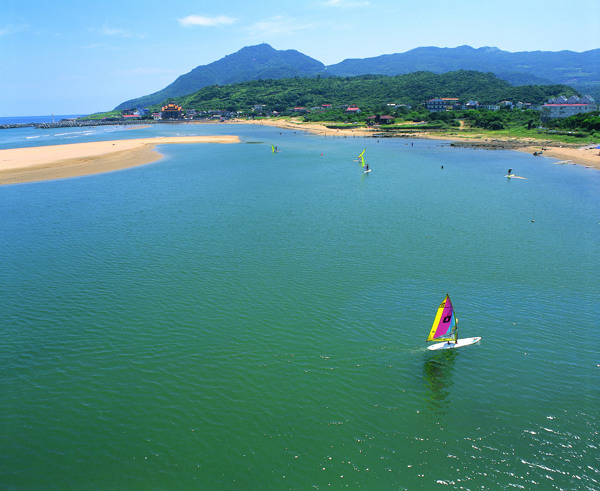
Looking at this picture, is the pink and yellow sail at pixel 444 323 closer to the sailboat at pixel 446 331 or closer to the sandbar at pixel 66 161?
the sailboat at pixel 446 331

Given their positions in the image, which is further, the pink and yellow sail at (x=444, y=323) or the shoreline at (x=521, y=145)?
the shoreline at (x=521, y=145)

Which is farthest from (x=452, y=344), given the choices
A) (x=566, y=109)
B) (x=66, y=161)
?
(x=566, y=109)

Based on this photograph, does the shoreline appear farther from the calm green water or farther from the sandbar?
the sandbar

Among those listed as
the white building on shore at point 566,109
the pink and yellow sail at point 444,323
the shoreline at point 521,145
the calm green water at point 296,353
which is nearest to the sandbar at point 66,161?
the calm green water at point 296,353

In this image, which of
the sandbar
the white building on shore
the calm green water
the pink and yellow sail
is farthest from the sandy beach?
the pink and yellow sail

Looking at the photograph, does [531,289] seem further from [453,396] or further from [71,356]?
[71,356]

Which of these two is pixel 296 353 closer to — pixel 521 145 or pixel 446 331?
pixel 446 331
